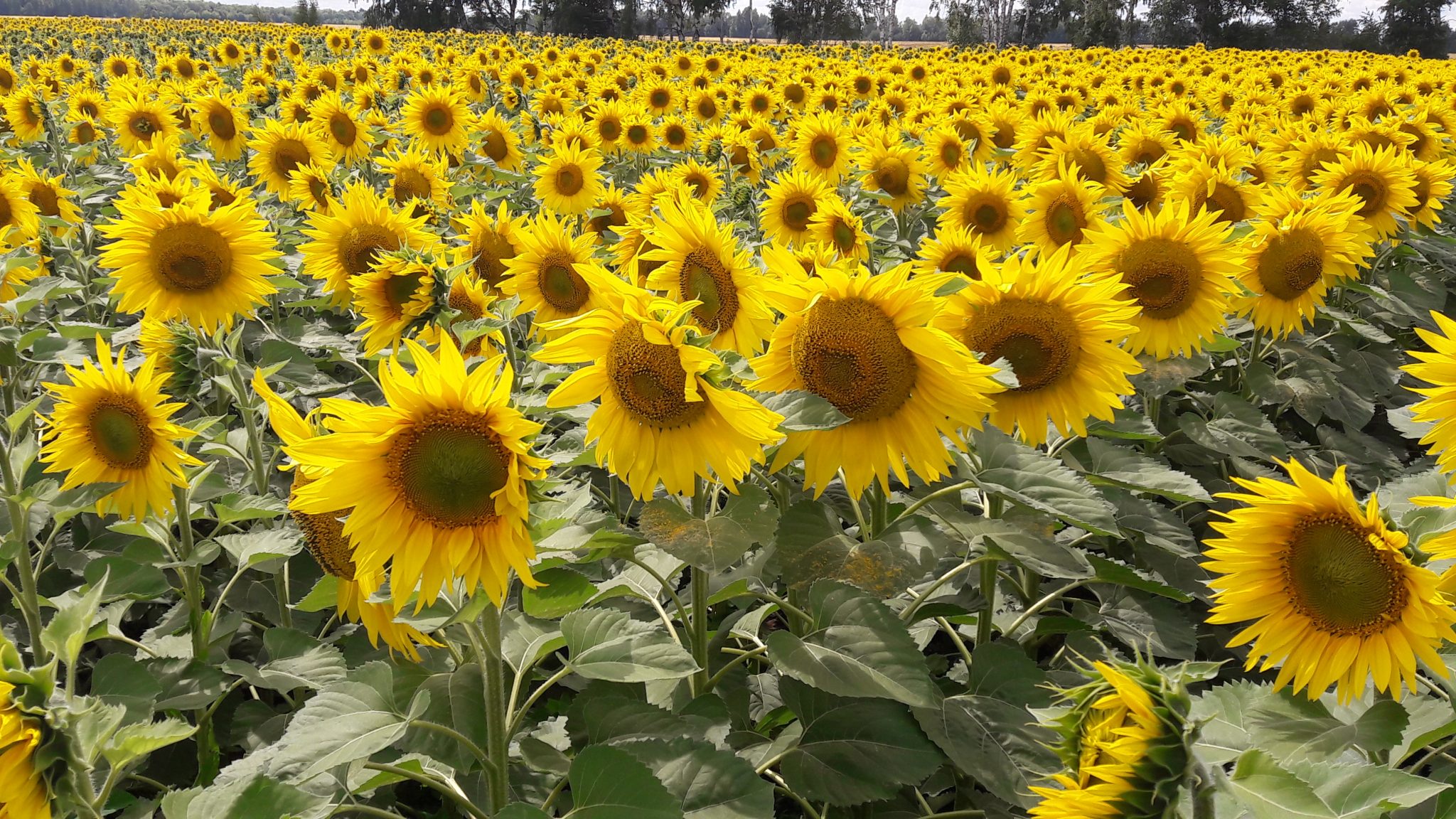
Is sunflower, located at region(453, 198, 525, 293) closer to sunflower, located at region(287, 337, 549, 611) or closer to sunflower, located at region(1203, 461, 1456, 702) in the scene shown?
sunflower, located at region(287, 337, 549, 611)

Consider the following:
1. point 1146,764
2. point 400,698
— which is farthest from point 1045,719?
point 400,698

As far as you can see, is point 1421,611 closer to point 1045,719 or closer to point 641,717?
point 1045,719

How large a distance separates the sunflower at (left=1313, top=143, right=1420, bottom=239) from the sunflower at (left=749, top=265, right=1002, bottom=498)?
358 centimetres

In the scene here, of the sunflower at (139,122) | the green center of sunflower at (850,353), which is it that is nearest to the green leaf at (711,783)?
the green center of sunflower at (850,353)

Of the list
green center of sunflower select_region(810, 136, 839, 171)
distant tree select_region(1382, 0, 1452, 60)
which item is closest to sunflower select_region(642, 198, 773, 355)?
green center of sunflower select_region(810, 136, 839, 171)

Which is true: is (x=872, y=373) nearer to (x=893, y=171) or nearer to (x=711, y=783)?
(x=711, y=783)

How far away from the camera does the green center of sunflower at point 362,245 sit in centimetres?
398

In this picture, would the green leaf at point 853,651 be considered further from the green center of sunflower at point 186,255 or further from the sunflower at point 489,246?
the green center of sunflower at point 186,255

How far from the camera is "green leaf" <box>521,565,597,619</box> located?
76.1 inches

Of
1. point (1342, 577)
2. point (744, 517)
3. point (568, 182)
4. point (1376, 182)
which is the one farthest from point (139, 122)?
point (1342, 577)

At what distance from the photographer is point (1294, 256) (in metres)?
3.72

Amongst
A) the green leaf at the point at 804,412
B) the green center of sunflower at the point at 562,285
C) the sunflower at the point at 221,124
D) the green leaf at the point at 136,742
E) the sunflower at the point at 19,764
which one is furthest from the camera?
the sunflower at the point at 221,124

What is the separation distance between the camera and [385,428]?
166cm

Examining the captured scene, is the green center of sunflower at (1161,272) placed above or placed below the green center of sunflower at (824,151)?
below
